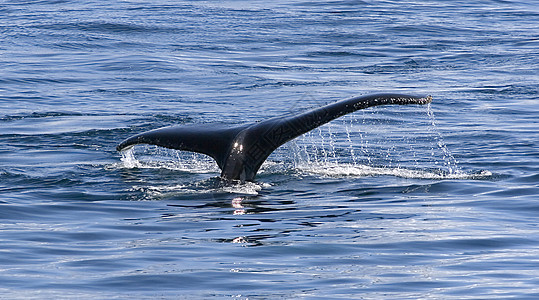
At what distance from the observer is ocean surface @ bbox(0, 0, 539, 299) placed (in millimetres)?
7562

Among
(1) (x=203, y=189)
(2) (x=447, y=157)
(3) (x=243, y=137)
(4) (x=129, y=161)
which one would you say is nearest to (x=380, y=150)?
(2) (x=447, y=157)

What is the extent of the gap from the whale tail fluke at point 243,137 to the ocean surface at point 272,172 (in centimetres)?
28

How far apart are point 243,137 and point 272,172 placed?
5.14 feet

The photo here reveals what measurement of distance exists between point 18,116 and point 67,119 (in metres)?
0.72

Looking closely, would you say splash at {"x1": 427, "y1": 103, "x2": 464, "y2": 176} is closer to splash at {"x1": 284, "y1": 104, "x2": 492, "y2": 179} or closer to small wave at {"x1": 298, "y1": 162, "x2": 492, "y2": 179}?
splash at {"x1": 284, "y1": 104, "x2": 492, "y2": 179}

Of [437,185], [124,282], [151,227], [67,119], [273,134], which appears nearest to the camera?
[124,282]

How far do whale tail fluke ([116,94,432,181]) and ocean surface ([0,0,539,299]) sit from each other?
0.91 ft

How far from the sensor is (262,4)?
31.0 m

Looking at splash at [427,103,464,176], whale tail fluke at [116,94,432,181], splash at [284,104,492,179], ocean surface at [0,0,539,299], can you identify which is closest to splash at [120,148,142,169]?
ocean surface at [0,0,539,299]

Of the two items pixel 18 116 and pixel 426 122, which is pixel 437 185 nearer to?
pixel 426 122

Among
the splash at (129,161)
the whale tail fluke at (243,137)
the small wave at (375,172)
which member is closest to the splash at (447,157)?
the small wave at (375,172)

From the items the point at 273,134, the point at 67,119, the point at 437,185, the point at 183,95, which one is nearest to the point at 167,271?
the point at 273,134

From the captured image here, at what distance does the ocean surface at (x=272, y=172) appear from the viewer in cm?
756

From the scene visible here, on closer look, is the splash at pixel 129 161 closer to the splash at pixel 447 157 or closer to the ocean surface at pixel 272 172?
the ocean surface at pixel 272 172
